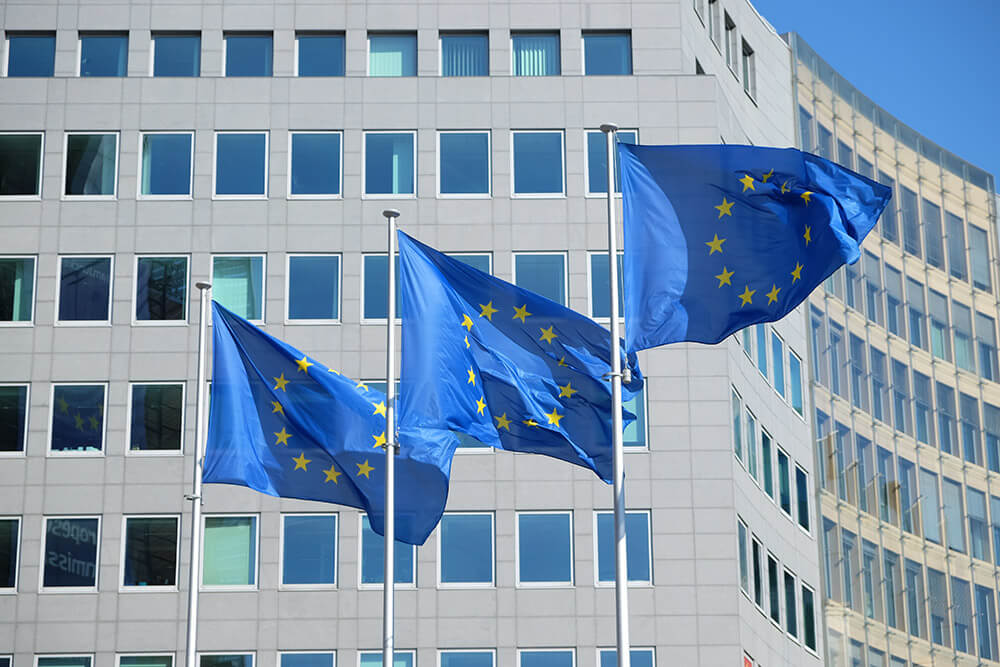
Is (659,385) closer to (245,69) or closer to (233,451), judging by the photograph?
(245,69)

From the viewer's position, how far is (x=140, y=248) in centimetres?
5841

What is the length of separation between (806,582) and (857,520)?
215 inches

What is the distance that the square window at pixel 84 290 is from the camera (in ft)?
190

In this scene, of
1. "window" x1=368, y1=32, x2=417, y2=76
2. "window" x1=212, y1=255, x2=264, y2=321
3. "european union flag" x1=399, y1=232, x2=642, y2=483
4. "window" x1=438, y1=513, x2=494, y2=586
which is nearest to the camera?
"european union flag" x1=399, y1=232, x2=642, y2=483

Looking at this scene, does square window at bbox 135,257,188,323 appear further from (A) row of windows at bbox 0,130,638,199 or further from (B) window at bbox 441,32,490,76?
(B) window at bbox 441,32,490,76

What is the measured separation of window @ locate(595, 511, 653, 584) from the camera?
180ft

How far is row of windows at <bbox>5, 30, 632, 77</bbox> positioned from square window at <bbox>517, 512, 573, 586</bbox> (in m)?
14.7

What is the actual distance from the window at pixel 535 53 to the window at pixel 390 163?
434cm

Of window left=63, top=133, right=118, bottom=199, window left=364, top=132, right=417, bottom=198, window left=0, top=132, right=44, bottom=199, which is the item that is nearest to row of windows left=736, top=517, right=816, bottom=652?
window left=364, top=132, right=417, bottom=198

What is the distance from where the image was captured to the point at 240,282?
58156 mm

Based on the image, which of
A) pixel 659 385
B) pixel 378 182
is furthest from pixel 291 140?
pixel 659 385

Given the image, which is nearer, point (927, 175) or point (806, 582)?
point (806, 582)

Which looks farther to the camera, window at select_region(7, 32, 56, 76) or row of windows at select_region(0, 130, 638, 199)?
window at select_region(7, 32, 56, 76)

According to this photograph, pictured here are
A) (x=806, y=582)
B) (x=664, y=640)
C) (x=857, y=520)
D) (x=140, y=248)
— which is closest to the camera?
(x=664, y=640)
